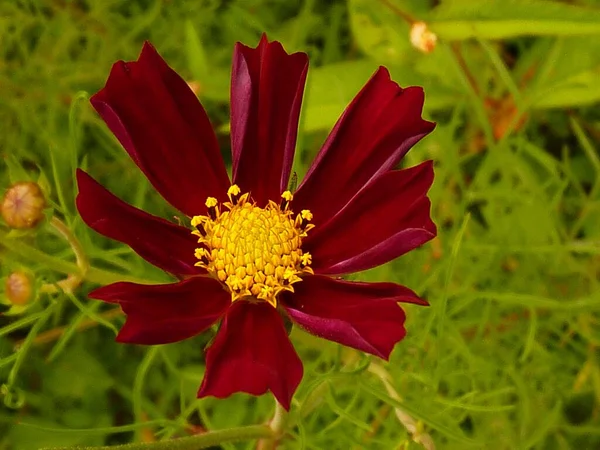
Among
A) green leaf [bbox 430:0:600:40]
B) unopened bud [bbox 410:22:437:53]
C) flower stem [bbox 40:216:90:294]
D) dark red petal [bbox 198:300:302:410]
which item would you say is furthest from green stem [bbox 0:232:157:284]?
green leaf [bbox 430:0:600:40]

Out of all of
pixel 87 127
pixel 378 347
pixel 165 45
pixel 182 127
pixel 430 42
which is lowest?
pixel 378 347

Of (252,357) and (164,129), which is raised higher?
(164,129)

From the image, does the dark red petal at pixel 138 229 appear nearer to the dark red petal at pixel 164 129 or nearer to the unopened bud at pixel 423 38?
the dark red petal at pixel 164 129

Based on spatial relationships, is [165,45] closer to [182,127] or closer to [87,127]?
[87,127]

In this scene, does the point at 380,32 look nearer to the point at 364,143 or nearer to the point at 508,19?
the point at 508,19

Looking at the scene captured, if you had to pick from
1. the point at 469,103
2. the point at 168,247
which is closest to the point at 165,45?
the point at 469,103

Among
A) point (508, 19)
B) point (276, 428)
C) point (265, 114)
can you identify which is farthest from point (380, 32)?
point (276, 428)
